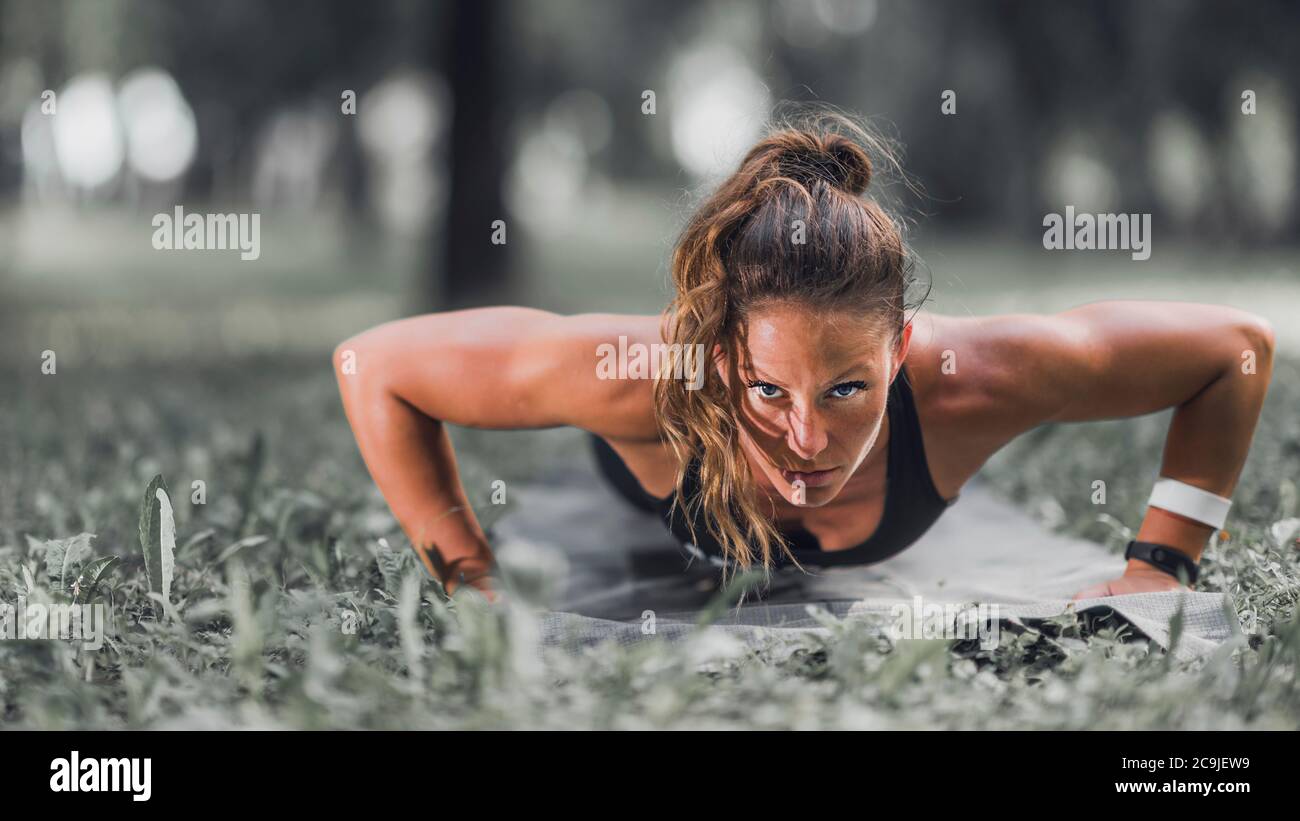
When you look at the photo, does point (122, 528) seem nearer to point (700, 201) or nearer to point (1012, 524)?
point (700, 201)

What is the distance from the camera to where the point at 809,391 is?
1.86 metres

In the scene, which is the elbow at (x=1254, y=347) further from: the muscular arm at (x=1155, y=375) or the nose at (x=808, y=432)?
the nose at (x=808, y=432)

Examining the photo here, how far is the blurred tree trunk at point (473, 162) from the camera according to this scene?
25.1 feet

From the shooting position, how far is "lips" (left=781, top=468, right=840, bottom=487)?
1.99 m

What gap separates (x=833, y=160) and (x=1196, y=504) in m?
1.05

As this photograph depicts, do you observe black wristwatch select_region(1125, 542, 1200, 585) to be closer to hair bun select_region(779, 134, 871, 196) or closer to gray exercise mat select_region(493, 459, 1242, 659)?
gray exercise mat select_region(493, 459, 1242, 659)

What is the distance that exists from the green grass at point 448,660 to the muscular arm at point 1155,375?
7.4 inches

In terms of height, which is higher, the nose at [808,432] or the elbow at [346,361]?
the elbow at [346,361]

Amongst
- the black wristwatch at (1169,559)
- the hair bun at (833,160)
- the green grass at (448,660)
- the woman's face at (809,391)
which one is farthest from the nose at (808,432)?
the black wristwatch at (1169,559)

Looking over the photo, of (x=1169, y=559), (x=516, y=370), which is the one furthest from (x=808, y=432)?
(x=1169, y=559)

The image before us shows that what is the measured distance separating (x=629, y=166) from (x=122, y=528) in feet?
58.9

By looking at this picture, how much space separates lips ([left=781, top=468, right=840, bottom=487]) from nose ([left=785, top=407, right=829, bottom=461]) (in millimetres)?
91
